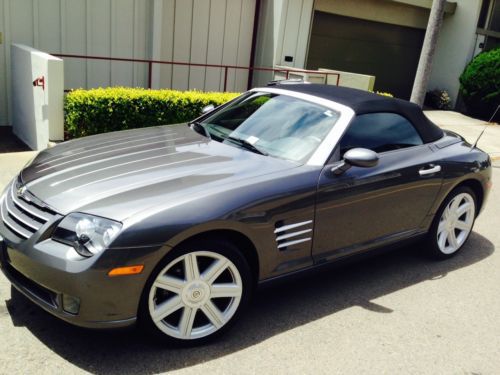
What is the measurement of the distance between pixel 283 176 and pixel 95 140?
1.71 meters

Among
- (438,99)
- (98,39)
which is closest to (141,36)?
(98,39)

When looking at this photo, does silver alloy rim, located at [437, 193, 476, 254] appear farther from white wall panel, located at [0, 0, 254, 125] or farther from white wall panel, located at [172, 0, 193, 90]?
white wall panel, located at [172, 0, 193, 90]

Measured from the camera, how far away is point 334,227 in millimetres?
3957

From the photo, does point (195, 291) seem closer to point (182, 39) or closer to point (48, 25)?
point (48, 25)

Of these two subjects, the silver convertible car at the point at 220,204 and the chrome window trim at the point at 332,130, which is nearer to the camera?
the silver convertible car at the point at 220,204

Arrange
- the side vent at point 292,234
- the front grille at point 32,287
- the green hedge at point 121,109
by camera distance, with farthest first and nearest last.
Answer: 1. the green hedge at point 121,109
2. the side vent at point 292,234
3. the front grille at point 32,287

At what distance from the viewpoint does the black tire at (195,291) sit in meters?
3.12

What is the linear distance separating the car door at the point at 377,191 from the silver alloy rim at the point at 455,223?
421 mm

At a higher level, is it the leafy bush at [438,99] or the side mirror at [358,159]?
the side mirror at [358,159]

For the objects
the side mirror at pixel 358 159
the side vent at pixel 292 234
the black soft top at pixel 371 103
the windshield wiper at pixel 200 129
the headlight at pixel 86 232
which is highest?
the black soft top at pixel 371 103

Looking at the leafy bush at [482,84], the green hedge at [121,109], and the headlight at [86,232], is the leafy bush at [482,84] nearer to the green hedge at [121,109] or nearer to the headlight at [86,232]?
the green hedge at [121,109]

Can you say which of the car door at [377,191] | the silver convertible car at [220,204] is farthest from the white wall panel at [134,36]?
the car door at [377,191]

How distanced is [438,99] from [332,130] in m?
14.2

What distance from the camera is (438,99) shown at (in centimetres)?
1703
